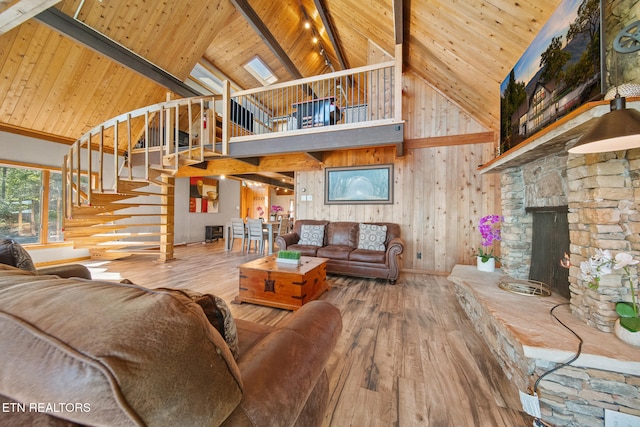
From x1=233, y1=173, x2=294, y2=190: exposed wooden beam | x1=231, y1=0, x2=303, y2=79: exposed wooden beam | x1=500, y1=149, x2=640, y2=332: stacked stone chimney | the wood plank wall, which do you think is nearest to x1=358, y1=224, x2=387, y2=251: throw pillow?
the wood plank wall

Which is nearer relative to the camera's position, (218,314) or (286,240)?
(218,314)

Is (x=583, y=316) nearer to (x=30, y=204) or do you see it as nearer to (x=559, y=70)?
(x=559, y=70)

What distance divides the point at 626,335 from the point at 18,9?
4.56m

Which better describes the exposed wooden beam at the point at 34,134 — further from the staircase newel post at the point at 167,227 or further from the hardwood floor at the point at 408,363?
the hardwood floor at the point at 408,363

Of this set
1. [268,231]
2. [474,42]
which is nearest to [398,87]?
[474,42]

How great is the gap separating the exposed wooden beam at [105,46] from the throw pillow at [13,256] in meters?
3.54

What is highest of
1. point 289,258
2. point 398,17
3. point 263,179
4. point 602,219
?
point 398,17

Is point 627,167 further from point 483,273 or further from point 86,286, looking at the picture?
point 86,286

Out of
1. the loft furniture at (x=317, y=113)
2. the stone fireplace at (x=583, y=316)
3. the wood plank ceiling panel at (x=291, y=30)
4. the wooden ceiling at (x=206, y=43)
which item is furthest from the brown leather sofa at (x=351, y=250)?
the wood plank ceiling panel at (x=291, y=30)

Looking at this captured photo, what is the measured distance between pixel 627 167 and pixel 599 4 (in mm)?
887

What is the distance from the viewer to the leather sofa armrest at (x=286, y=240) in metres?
4.18

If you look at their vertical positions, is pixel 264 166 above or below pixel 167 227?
above

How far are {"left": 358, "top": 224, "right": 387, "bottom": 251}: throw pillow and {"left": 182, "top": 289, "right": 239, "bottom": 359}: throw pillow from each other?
3341mm

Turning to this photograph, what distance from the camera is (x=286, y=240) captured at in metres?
4.25
